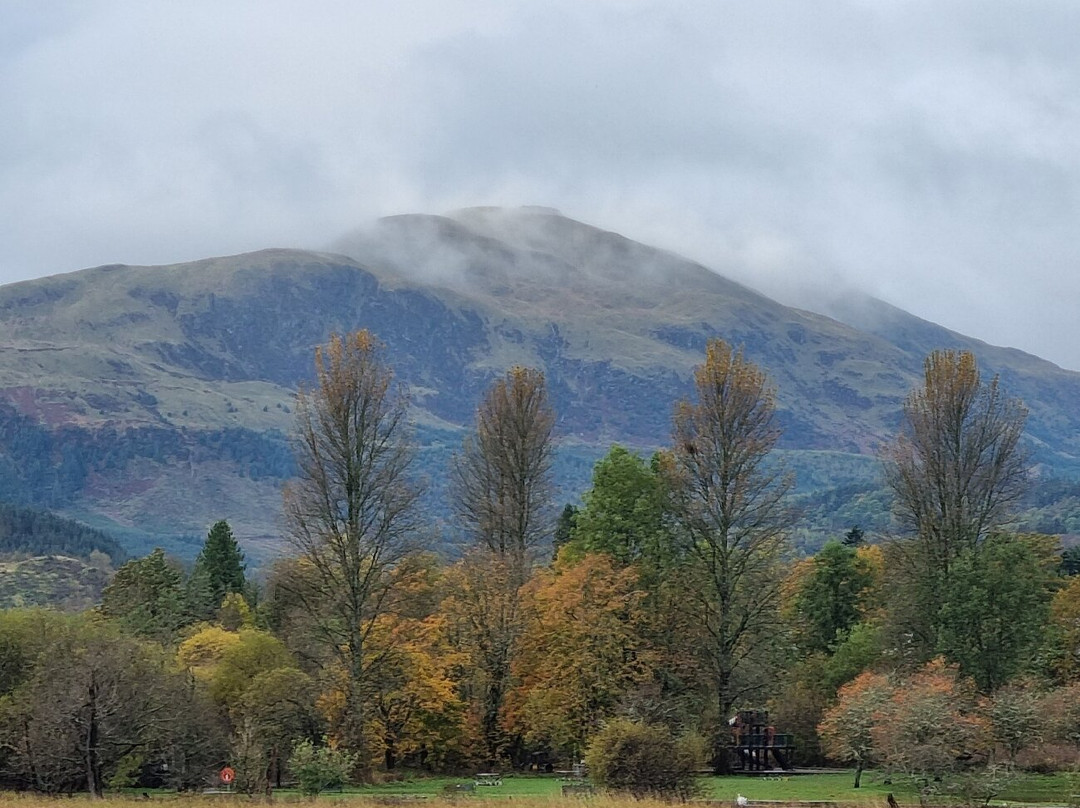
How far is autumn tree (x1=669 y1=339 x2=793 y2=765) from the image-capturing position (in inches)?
2259

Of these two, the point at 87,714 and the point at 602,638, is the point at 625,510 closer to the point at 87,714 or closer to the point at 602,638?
the point at 602,638

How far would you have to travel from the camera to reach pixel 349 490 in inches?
2200

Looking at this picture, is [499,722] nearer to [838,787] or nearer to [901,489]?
[838,787]

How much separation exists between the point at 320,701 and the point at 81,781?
10.1 metres

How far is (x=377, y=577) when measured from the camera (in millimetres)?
57156

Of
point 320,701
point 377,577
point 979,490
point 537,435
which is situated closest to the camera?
point 320,701

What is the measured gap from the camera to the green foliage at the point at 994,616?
52750 mm

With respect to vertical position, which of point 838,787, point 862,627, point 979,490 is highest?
point 979,490

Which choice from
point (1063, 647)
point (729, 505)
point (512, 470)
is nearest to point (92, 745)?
point (729, 505)

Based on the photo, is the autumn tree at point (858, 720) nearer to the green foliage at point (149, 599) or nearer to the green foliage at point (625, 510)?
the green foliage at point (625, 510)

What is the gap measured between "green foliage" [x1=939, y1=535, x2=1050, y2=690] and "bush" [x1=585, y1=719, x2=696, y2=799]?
1660 cm

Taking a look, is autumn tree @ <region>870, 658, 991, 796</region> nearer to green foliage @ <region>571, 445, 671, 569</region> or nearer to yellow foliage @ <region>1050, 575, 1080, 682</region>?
yellow foliage @ <region>1050, 575, 1080, 682</region>

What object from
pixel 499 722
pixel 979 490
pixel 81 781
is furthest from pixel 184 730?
pixel 979 490

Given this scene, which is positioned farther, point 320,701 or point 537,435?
point 537,435
